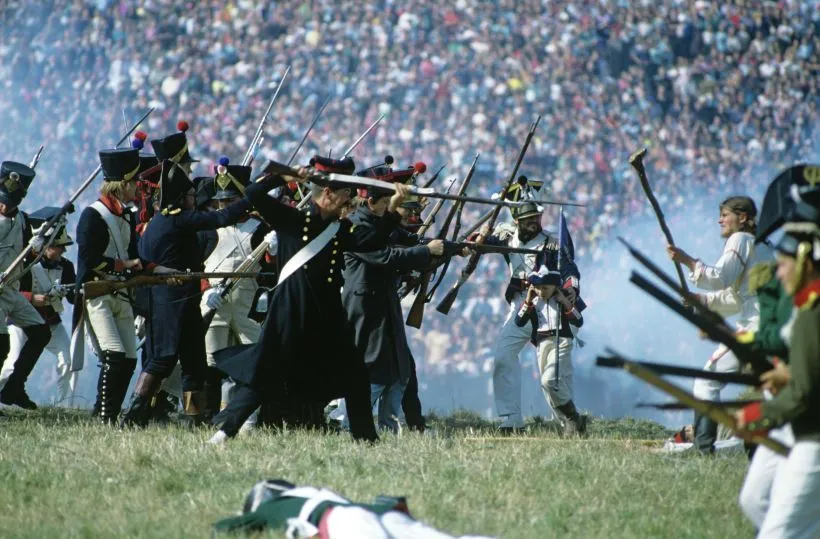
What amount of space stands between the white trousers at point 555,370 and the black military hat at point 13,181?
13.6ft

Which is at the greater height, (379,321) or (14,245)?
(14,245)

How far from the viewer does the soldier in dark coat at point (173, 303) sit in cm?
965

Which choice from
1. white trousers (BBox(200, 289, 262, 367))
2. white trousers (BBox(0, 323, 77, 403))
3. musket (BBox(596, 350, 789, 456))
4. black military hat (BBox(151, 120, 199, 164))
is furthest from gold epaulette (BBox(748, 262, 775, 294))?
white trousers (BBox(0, 323, 77, 403))

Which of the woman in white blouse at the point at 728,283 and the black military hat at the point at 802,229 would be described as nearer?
the black military hat at the point at 802,229

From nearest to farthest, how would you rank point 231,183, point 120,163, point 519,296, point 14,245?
point 120,163, point 231,183, point 14,245, point 519,296

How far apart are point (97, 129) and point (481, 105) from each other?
631 centimetres

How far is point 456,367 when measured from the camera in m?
19.1

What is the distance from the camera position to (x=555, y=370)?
10.9 m

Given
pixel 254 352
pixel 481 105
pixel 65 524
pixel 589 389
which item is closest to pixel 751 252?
pixel 254 352

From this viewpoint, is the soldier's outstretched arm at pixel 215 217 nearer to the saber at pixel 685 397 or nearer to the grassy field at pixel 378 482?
the grassy field at pixel 378 482

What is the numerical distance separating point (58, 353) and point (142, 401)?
4206 mm

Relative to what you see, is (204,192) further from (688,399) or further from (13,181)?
(688,399)

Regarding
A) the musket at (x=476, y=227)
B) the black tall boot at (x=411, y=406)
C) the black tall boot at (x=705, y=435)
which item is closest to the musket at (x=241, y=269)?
the black tall boot at (x=411, y=406)

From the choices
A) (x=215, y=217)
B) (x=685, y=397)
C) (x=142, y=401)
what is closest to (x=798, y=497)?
(x=685, y=397)
